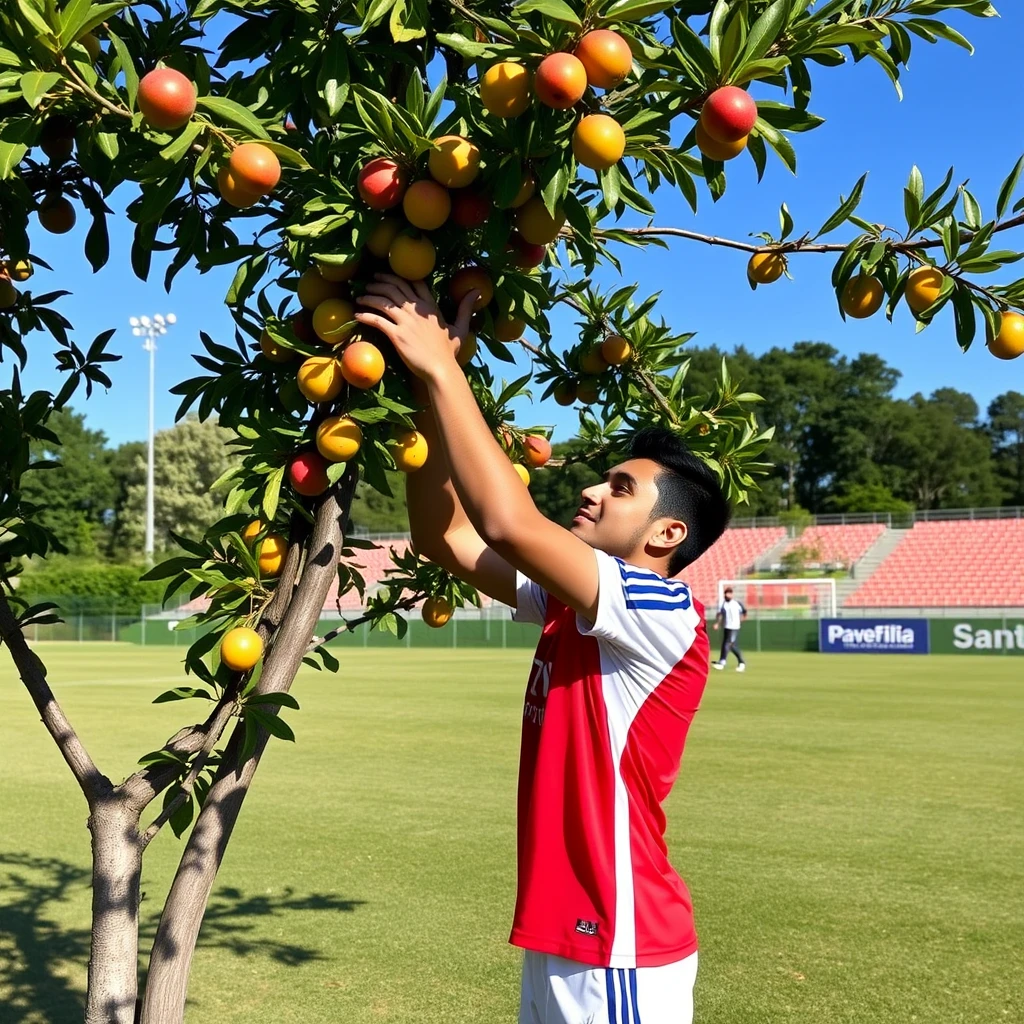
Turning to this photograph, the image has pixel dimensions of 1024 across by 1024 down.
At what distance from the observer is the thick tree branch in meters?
2.84

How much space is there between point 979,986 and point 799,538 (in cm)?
5044

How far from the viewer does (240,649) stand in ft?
8.10

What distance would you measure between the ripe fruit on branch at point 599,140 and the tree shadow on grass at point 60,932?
13.4ft

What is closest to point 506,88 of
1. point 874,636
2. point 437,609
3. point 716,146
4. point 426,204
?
point 426,204

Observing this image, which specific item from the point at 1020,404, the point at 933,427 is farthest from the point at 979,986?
the point at 1020,404

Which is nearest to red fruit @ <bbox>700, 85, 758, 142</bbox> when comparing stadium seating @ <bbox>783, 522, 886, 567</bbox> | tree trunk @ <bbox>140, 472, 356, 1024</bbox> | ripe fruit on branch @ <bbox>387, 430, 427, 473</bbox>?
ripe fruit on branch @ <bbox>387, 430, 427, 473</bbox>

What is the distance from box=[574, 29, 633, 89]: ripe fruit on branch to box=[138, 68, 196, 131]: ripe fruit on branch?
27.2 inches

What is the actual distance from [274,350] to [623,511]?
3.09 feet

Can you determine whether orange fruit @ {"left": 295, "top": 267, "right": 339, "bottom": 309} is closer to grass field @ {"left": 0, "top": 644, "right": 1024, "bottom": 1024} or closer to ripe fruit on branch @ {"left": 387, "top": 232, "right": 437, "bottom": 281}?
ripe fruit on branch @ {"left": 387, "top": 232, "right": 437, "bottom": 281}

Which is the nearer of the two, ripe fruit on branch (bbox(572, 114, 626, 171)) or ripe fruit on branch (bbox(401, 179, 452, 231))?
ripe fruit on branch (bbox(572, 114, 626, 171))

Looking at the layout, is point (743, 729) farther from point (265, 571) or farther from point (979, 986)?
point (265, 571)

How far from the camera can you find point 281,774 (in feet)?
34.1

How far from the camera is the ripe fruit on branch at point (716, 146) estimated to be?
1.93 m

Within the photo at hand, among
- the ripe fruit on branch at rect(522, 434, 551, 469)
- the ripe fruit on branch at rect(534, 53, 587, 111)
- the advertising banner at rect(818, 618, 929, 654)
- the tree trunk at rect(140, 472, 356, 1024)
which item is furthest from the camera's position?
the advertising banner at rect(818, 618, 929, 654)
